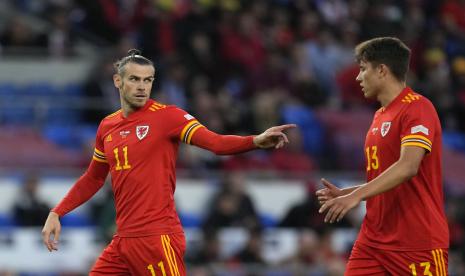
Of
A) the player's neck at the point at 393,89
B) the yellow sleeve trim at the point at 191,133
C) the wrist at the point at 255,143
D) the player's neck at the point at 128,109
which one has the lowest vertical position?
the wrist at the point at 255,143

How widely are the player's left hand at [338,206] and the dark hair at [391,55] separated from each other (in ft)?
3.67

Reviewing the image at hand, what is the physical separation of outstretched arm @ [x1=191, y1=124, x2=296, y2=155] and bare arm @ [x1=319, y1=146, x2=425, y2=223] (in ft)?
1.98

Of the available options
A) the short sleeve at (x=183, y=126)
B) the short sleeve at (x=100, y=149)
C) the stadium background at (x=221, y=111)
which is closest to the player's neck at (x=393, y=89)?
the short sleeve at (x=183, y=126)

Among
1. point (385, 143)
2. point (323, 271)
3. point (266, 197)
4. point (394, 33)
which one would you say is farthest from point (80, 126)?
point (385, 143)

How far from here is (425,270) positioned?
7598 millimetres

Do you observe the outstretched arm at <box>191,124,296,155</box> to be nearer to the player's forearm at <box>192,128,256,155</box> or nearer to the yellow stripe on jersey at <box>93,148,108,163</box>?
the player's forearm at <box>192,128,256,155</box>

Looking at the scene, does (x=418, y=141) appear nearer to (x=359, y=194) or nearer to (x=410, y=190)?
(x=410, y=190)

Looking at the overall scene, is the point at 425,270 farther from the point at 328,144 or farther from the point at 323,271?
the point at 328,144

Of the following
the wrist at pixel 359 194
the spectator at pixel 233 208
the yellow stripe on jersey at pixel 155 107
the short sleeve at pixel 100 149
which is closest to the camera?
Answer: the wrist at pixel 359 194

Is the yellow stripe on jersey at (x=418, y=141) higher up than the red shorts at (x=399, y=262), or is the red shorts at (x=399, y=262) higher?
the yellow stripe on jersey at (x=418, y=141)

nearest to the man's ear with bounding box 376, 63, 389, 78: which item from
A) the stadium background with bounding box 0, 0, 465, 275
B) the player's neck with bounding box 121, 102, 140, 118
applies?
the player's neck with bounding box 121, 102, 140, 118

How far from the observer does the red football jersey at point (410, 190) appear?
24.9 feet

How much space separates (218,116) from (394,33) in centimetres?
547

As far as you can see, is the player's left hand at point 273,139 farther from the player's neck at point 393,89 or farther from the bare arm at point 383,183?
the player's neck at point 393,89
